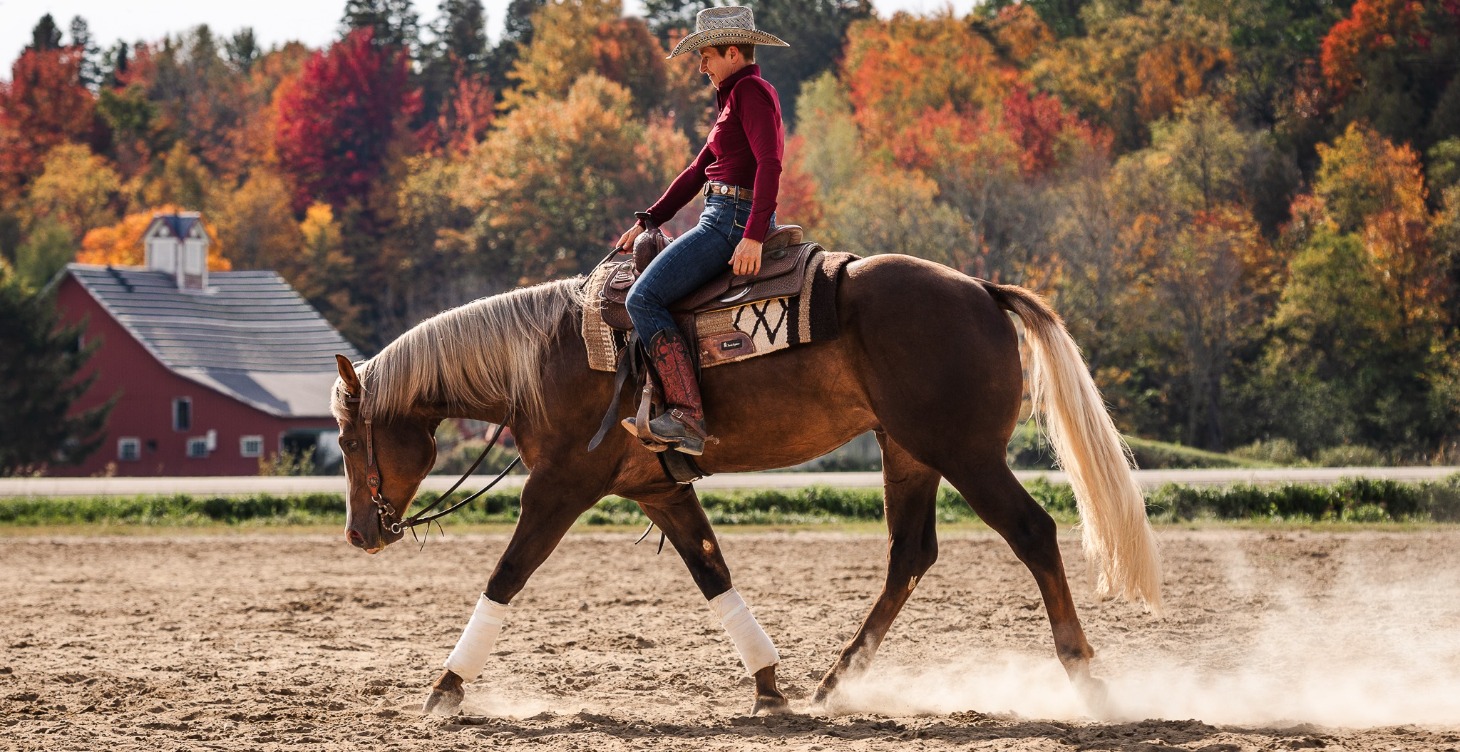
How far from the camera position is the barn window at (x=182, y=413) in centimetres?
4752

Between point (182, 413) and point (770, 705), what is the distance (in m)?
44.2

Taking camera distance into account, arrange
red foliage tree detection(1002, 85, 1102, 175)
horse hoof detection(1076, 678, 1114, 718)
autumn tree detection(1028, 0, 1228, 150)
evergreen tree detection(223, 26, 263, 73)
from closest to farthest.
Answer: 1. horse hoof detection(1076, 678, 1114, 718)
2. red foliage tree detection(1002, 85, 1102, 175)
3. autumn tree detection(1028, 0, 1228, 150)
4. evergreen tree detection(223, 26, 263, 73)

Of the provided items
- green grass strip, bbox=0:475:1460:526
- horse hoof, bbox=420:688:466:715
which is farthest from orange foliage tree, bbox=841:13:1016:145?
horse hoof, bbox=420:688:466:715

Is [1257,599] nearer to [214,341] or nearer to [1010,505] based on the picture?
[1010,505]

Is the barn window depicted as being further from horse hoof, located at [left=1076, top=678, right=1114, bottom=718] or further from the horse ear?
horse hoof, located at [left=1076, top=678, right=1114, bottom=718]

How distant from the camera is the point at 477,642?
7.38 metres

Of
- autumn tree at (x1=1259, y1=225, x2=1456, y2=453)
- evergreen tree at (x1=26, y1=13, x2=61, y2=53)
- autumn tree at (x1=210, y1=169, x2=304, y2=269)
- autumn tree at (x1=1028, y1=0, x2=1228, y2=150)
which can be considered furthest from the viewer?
evergreen tree at (x1=26, y1=13, x2=61, y2=53)

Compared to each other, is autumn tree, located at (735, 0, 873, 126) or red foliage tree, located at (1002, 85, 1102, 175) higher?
autumn tree, located at (735, 0, 873, 126)

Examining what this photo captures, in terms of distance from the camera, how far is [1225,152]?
47.4 m

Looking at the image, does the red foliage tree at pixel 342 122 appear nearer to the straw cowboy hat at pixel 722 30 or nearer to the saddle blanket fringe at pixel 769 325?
the straw cowboy hat at pixel 722 30

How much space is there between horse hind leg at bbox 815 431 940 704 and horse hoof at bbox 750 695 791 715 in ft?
1.41

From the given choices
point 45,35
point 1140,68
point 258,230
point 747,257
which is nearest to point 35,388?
point 258,230

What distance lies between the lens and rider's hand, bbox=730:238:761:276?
7.16 m

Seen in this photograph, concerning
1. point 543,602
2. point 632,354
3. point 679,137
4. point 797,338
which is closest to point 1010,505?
point 797,338
